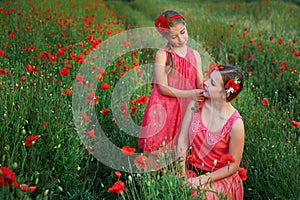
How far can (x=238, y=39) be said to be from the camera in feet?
20.3

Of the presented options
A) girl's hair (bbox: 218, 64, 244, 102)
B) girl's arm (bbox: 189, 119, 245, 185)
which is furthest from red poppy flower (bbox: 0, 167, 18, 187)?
girl's hair (bbox: 218, 64, 244, 102)

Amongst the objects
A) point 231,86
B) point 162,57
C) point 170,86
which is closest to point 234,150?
point 231,86

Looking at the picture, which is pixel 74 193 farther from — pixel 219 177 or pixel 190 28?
pixel 190 28

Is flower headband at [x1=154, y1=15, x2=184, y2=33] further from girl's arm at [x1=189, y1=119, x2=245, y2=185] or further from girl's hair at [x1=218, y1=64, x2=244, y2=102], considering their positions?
girl's arm at [x1=189, y1=119, x2=245, y2=185]

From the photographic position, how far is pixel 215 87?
2506 mm

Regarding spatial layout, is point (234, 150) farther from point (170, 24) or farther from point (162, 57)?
point (170, 24)

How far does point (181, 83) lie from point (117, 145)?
780mm

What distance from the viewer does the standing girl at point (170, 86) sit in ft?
9.33

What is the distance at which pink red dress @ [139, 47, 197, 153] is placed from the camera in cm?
291

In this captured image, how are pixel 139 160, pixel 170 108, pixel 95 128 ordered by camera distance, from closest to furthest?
1. pixel 139 160
2. pixel 170 108
3. pixel 95 128

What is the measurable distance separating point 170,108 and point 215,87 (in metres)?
0.50

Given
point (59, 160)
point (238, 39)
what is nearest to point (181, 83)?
point (59, 160)

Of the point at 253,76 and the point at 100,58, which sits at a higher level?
the point at 100,58

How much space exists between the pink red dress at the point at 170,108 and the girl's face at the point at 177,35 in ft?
0.30
